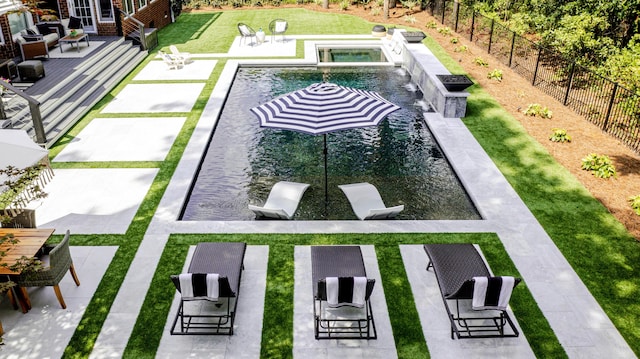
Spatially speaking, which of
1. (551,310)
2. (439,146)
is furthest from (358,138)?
(551,310)

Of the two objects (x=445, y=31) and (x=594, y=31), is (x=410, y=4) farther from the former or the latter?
(x=594, y=31)

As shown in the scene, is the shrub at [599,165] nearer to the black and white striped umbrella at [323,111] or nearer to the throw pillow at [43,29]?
the black and white striped umbrella at [323,111]

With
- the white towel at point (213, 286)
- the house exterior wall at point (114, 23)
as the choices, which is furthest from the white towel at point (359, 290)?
the house exterior wall at point (114, 23)

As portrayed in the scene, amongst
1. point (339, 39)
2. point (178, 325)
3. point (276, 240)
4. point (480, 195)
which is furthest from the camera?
point (339, 39)

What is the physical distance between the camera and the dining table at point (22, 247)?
7624 mm

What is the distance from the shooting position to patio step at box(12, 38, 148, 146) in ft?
49.0

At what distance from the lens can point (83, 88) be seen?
700 inches

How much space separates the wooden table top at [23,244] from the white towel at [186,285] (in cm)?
251

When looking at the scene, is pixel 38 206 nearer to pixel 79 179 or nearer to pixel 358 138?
pixel 79 179

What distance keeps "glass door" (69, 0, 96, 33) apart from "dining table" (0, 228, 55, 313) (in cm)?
1780

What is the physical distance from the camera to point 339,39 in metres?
26.5

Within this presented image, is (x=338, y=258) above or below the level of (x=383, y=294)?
above

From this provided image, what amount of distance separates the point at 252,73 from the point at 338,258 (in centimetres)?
1436

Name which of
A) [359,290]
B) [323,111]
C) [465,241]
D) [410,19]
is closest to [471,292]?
[359,290]
